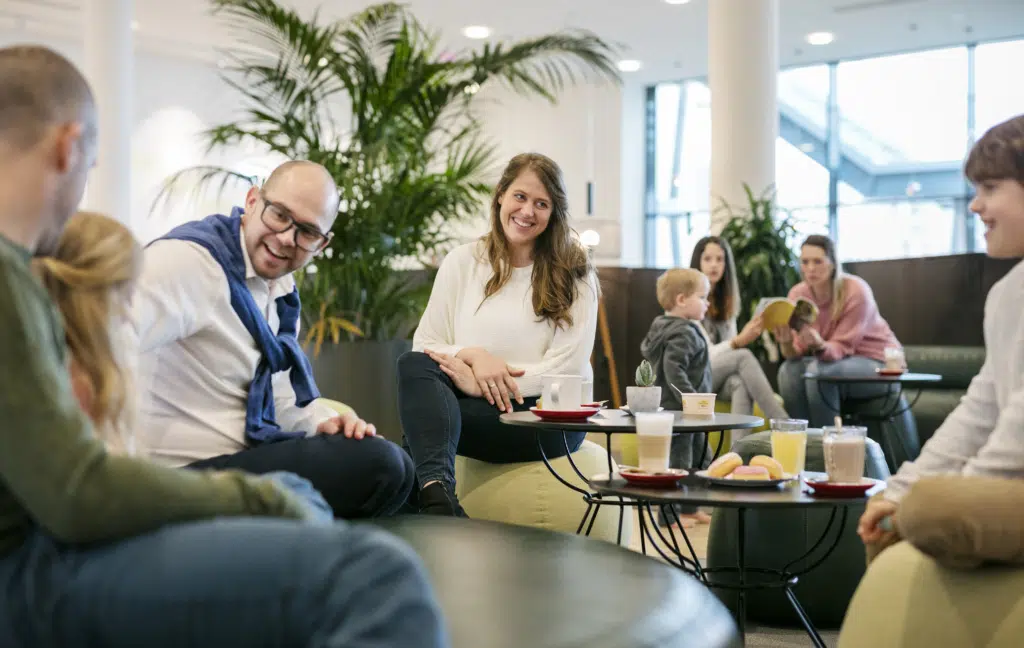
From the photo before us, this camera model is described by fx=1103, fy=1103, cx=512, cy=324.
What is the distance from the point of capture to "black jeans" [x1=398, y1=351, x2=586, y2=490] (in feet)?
10.4

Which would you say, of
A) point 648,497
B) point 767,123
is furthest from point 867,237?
point 648,497

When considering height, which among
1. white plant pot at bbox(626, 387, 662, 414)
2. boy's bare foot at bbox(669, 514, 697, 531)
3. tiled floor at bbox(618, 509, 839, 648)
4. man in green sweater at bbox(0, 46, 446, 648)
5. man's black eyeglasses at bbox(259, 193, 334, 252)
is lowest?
boy's bare foot at bbox(669, 514, 697, 531)

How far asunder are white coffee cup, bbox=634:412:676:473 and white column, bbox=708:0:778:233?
5601mm

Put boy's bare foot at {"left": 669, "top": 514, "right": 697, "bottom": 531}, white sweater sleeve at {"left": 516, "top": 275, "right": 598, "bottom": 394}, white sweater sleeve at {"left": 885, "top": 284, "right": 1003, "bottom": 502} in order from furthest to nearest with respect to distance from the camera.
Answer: boy's bare foot at {"left": 669, "top": 514, "right": 697, "bottom": 531} < white sweater sleeve at {"left": 516, "top": 275, "right": 598, "bottom": 394} < white sweater sleeve at {"left": 885, "top": 284, "right": 1003, "bottom": 502}

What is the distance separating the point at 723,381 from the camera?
585cm

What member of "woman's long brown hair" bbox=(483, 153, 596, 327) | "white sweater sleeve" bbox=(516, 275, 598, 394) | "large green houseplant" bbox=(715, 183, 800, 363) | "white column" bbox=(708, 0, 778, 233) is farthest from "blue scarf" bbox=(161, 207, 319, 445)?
"white column" bbox=(708, 0, 778, 233)

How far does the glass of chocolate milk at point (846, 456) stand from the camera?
2.24m

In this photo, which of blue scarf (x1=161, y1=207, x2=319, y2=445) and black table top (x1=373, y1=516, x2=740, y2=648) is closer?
black table top (x1=373, y1=516, x2=740, y2=648)

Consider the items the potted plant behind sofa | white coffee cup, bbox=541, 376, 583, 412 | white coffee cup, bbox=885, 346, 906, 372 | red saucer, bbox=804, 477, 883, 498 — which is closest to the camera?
red saucer, bbox=804, 477, 883, 498

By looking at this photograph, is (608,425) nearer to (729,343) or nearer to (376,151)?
(729,343)

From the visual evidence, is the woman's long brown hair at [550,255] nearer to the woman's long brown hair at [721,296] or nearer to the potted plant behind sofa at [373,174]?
the potted plant behind sofa at [373,174]

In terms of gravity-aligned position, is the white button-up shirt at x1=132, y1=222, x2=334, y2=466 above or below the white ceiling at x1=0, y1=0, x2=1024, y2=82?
below

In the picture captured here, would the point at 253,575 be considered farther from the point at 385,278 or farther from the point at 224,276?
the point at 385,278

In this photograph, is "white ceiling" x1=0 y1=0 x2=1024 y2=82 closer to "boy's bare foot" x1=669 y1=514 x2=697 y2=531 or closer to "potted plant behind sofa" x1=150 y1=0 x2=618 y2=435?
"potted plant behind sofa" x1=150 y1=0 x2=618 y2=435
